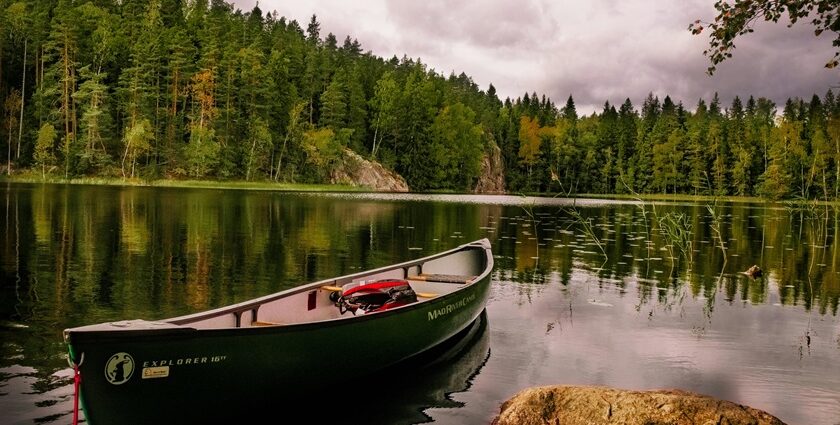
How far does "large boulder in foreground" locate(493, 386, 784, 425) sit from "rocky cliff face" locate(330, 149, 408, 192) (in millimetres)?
87236

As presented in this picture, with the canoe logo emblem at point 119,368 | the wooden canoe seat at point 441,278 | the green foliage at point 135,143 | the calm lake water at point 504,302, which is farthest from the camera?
the green foliage at point 135,143

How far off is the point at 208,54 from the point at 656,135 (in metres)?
85.8

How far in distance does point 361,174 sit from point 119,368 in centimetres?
9043

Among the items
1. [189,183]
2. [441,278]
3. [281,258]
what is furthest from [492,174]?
[441,278]

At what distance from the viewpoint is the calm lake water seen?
9734 millimetres

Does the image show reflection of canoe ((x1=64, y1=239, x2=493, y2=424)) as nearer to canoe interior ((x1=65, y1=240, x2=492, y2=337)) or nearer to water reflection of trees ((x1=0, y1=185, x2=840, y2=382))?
canoe interior ((x1=65, y1=240, x2=492, y2=337))

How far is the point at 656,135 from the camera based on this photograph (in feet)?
404

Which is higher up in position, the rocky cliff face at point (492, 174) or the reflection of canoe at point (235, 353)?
the rocky cliff face at point (492, 174)

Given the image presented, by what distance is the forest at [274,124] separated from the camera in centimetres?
7712

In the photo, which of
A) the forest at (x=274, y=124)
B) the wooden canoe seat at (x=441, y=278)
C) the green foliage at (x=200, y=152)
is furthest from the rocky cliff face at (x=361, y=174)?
the wooden canoe seat at (x=441, y=278)

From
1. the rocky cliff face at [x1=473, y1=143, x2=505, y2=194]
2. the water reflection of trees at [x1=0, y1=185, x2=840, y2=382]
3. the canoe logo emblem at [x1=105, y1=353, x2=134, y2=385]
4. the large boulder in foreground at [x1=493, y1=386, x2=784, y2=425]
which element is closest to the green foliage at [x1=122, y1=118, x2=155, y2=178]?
the water reflection of trees at [x1=0, y1=185, x2=840, y2=382]

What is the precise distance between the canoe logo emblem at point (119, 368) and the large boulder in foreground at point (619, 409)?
4348mm

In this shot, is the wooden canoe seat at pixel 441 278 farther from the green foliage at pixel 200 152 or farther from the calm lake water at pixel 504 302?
the green foliage at pixel 200 152

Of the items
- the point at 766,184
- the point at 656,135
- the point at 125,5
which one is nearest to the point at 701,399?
the point at 766,184
